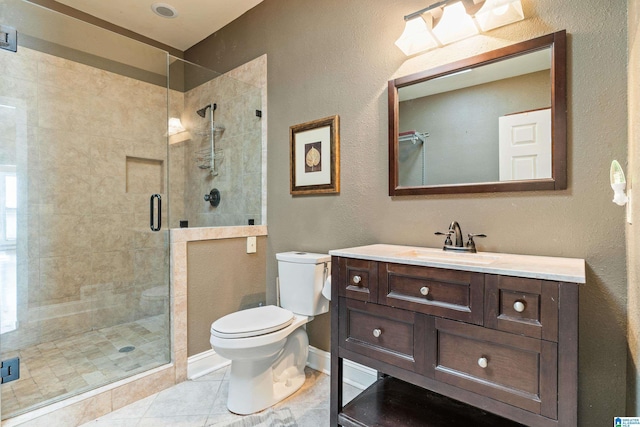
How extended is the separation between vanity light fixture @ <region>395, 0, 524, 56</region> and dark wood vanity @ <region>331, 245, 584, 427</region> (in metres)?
1.07

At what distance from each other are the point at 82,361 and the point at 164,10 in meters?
2.71

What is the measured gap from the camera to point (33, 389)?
66.5 inches

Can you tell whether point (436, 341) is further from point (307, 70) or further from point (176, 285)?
point (307, 70)

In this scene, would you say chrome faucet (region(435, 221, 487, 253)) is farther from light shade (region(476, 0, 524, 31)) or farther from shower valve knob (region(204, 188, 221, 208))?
shower valve knob (region(204, 188, 221, 208))

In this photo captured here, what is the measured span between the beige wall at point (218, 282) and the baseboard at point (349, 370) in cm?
64

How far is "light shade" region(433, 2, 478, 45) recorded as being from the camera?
1.48 meters

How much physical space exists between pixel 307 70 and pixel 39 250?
7.56 ft

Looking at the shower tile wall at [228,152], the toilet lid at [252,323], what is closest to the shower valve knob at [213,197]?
the shower tile wall at [228,152]

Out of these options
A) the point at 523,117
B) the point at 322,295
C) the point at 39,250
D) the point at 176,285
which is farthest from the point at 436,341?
the point at 39,250

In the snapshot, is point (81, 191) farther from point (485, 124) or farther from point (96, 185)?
point (485, 124)

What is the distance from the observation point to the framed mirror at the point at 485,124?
133cm

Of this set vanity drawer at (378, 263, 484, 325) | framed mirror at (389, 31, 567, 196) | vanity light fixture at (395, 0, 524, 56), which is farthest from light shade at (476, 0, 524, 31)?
vanity drawer at (378, 263, 484, 325)

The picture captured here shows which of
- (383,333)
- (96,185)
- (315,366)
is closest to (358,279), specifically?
(383,333)

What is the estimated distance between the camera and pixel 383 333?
1332mm
